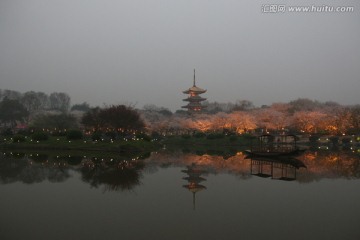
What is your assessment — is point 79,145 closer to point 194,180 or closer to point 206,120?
point 194,180

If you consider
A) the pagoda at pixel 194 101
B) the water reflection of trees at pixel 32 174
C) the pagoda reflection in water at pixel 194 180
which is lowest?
the water reflection of trees at pixel 32 174

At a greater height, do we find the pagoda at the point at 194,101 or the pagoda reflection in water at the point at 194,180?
the pagoda at the point at 194,101

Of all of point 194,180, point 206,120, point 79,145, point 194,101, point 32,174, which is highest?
point 194,101

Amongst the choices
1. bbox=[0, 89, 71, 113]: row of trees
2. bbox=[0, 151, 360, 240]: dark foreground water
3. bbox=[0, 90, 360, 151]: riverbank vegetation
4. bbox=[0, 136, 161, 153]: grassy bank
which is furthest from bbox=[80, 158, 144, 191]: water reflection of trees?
bbox=[0, 89, 71, 113]: row of trees

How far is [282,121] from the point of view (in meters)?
56.8

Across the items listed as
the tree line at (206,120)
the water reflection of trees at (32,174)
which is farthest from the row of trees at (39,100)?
the water reflection of trees at (32,174)

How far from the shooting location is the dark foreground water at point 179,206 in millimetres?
7488

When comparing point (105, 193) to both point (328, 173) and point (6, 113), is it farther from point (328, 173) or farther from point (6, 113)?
point (6, 113)

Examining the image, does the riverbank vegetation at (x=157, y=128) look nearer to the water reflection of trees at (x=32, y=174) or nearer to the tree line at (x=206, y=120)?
the tree line at (x=206, y=120)

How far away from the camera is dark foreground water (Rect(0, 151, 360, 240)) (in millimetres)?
7488

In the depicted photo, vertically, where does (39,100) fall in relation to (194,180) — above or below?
above

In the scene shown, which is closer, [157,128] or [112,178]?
[112,178]

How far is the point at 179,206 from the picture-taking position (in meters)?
9.89

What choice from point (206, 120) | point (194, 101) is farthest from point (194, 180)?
point (194, 101)
